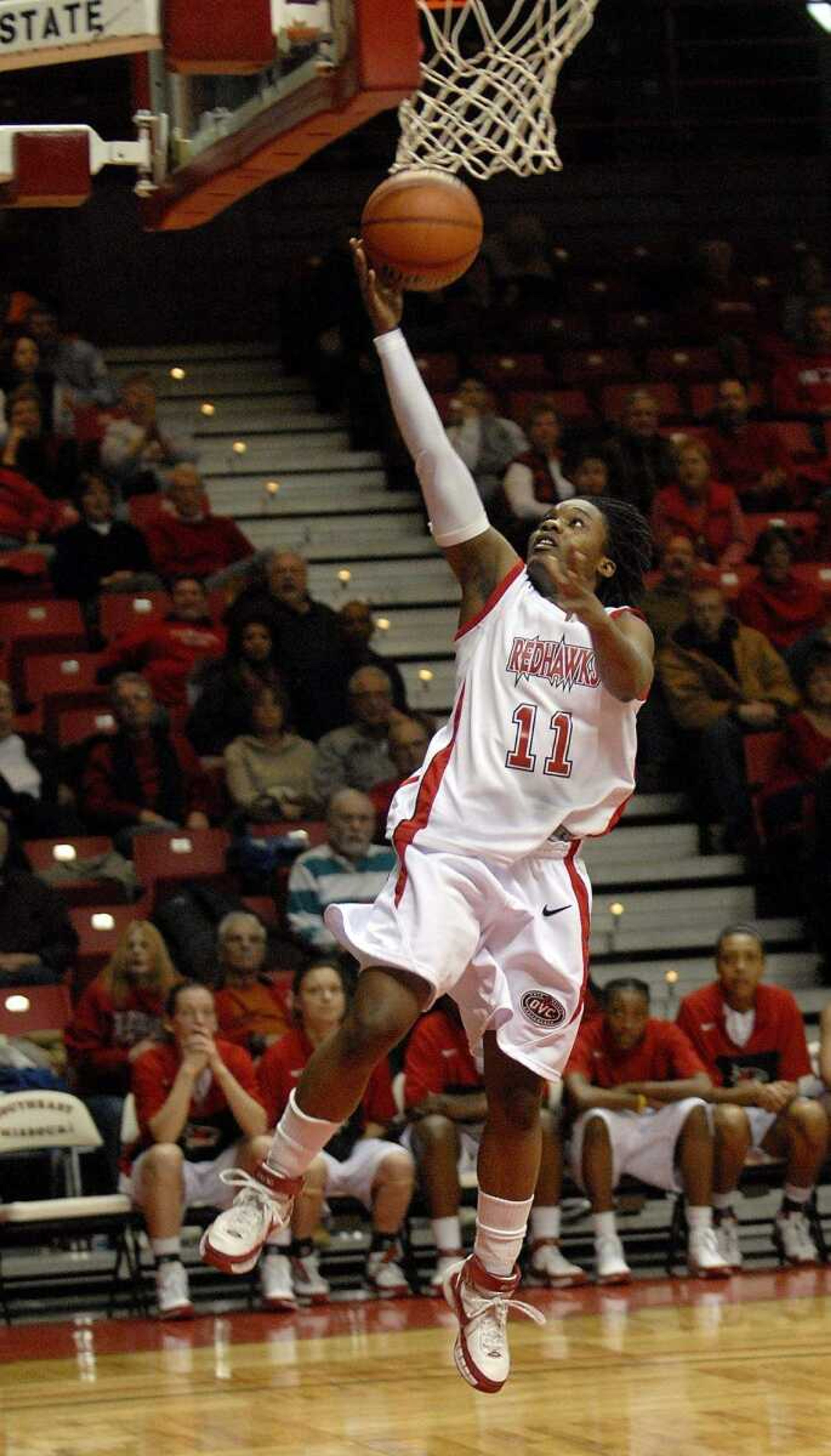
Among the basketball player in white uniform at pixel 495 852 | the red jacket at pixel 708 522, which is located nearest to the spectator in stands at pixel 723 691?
the red jacket at pixel 708 522

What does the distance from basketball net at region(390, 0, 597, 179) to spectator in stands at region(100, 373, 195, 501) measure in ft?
19.2

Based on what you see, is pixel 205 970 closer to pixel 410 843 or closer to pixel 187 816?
pixel 187 816

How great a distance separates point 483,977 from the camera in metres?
5.40

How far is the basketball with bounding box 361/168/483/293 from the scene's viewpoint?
5.41 metres

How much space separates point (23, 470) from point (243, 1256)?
24.9 feet

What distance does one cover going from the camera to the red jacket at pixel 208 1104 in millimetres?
8438

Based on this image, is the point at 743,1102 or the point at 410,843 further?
the point at 743,1102

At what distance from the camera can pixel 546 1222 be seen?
8.54 metres

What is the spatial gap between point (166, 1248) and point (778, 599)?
5.22 meters

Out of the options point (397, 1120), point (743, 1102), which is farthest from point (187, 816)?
point (743, 1102)

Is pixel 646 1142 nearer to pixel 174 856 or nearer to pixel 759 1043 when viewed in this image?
pixel 759 1043

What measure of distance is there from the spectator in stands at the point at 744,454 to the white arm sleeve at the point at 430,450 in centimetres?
766

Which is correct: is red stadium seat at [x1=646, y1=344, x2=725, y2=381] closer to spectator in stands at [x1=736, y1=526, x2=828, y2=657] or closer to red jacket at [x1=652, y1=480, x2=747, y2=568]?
red jacket at [x1=652, y1=480, x2=747, y2=568]

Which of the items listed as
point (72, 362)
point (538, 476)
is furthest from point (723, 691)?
point (72, 362)
